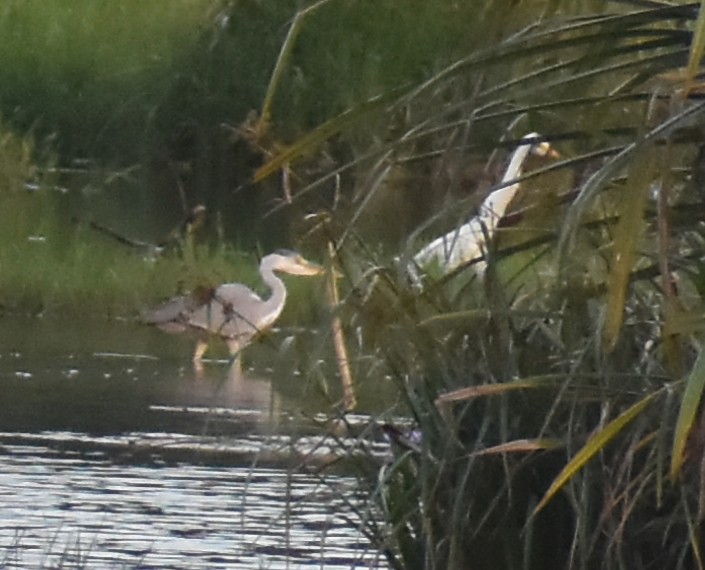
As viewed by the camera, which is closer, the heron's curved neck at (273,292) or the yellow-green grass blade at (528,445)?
the yellow-green grass blade at (528,445)

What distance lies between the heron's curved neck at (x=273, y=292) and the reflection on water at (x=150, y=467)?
0.38 metres

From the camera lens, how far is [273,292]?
7.96 meters

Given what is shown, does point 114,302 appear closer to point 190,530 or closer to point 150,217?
point 150,217

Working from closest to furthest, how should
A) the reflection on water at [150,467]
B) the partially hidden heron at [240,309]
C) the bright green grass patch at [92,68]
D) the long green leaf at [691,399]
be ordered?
the long green leaf at [691,399]
the reflection on water at [150,467]
the partially hidden heron at [240,309]
the bright green grass patch at [92,68]

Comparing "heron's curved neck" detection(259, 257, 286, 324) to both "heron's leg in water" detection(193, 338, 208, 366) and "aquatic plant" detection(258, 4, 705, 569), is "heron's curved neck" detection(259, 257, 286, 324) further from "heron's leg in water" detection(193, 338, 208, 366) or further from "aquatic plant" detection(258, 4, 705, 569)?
"aquatic plant" detection(258, 4, 705, 569)

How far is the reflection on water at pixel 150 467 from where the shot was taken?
3.32 m

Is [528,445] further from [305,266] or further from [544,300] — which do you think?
[305,266]

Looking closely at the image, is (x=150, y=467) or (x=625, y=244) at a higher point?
(x=150, y=467)

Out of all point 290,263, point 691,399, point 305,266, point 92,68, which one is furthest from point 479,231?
point 92,68

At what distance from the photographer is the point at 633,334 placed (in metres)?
2.67

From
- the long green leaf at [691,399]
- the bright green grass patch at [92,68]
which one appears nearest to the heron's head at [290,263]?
the bright green grass patch at [92,68]

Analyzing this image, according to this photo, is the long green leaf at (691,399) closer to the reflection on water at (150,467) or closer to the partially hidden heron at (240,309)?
the reflection on water at (150,467)

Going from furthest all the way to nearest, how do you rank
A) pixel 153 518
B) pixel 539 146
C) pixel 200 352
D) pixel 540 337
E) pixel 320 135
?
pixel 200 352 < pixel 153 518 < pixel 539 146 < pixel 540 337 < pixel 320 135

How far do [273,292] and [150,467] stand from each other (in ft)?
8.80
